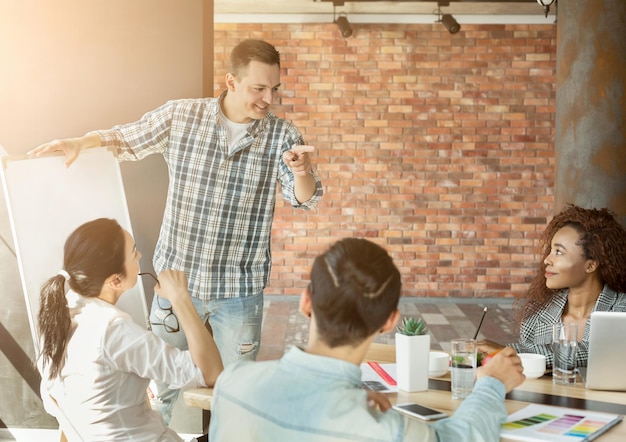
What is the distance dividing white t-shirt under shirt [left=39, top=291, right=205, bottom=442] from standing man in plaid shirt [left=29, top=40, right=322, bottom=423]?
2.88ft

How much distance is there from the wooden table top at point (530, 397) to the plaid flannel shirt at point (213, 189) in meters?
1.00

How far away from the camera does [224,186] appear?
2.76 m

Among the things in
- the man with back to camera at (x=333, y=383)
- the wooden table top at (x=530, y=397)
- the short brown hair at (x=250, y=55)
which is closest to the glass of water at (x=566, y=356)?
the wooden table top at (x=530, y=397)

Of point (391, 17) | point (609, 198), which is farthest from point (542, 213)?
point (609, 198)

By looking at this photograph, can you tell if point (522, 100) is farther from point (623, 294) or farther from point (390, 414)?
point (390, 414)

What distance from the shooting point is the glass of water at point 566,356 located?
1.94m

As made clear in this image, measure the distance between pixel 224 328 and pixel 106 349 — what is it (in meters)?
1.03

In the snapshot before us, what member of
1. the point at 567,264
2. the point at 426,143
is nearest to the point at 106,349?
the point at 567,264

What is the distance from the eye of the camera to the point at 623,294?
7.63 ft

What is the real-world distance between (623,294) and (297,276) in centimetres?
502

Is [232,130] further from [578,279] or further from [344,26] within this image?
[344,26]

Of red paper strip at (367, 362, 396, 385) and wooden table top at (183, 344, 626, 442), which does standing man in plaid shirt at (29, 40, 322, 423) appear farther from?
wooden table top at (183, 344, 626, 442)

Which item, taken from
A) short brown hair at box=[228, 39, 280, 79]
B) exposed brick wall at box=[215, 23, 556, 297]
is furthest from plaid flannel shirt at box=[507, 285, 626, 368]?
exposed brick wall at box=[215, 23, 556, 297]

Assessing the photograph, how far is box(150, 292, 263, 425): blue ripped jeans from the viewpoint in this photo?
8.90 ft
